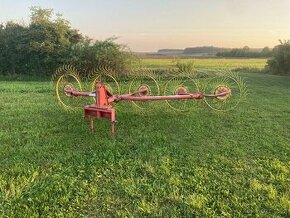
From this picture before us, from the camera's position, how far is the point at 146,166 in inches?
186

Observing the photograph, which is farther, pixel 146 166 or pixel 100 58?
pixel 100 58

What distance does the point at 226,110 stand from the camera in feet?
28.4

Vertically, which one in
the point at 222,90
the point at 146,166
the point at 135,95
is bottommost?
the point at 146,166

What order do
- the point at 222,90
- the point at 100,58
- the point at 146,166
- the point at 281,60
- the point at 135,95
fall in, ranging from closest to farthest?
the point at 146,166
the point at 222,90
the point at 135,95
the point at 100,58
the point at 281,60

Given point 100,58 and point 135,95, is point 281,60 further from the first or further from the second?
point 135,95

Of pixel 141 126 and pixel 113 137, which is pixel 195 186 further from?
pixel 141 126

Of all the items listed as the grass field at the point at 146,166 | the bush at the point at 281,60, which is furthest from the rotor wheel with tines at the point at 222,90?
the bush at the point at 281,60

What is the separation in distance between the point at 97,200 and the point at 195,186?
116 centimetres

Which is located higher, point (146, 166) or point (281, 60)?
point (281, 60)

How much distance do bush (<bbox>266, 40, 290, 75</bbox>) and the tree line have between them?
9.87 m

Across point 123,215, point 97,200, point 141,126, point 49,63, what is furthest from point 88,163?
point 49,63

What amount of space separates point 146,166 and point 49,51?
14.9 m

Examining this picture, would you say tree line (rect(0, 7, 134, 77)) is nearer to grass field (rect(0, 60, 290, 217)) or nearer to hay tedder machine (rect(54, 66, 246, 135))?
hay tedder machine (rect(54, 66, 246, 135))

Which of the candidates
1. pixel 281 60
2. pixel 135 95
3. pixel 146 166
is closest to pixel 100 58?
pixel 135 95
